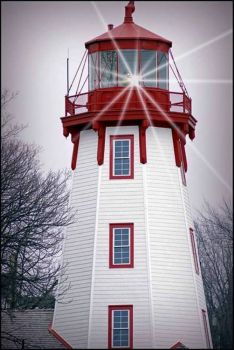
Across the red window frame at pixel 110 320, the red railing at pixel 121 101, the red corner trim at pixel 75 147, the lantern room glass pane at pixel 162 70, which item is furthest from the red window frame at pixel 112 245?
the lantern room glass pane at pixel 162 70

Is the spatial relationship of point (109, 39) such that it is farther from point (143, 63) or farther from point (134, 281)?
point (134, 281)

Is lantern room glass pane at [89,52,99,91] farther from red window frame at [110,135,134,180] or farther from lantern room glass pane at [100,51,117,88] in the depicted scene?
red window frame at [110,135,134,180]

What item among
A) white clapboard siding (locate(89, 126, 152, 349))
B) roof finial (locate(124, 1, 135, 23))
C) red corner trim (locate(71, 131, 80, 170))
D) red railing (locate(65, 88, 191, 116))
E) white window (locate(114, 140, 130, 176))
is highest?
roof finial (locate(124, 1, 135, 23))

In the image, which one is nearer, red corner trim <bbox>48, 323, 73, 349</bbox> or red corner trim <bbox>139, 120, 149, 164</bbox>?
red corner trim <bbox>48, 323, 73, 349</bbox>

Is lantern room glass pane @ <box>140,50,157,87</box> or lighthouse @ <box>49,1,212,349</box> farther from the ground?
lantern room glass pane @ <box>140,50,157,87</box>

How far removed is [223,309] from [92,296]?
14.0 m

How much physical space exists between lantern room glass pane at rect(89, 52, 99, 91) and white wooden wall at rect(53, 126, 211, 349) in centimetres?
200

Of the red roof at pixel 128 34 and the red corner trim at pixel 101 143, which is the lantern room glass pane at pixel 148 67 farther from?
the red corner trim at pixel 101 143

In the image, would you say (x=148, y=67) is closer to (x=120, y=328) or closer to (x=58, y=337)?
(x=120, y=328)

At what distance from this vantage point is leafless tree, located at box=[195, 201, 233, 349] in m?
70.6

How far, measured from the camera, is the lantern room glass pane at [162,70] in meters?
63.4

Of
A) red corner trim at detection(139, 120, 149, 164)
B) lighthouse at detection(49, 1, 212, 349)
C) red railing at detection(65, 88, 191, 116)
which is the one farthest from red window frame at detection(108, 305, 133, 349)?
red railing at detection(65, 88, 191, 116)

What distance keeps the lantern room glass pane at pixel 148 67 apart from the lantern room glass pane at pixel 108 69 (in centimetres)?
116

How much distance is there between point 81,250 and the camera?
6284cm
